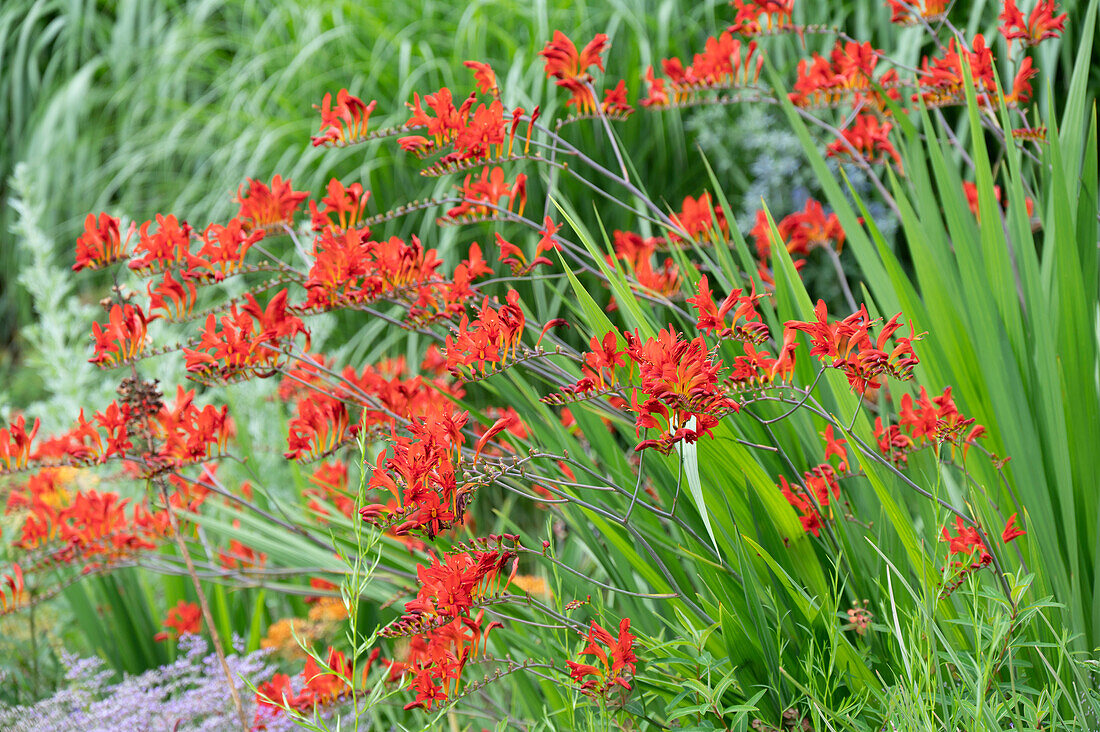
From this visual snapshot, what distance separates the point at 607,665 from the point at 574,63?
0.94 m

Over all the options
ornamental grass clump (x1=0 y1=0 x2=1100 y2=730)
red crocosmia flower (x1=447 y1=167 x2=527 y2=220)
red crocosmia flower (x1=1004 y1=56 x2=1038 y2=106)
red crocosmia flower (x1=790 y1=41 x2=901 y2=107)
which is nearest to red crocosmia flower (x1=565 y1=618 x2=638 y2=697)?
ornamental grass clump (x1=0 y1=0 x2=1100 y2=730)

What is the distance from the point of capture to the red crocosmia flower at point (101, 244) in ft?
4.29

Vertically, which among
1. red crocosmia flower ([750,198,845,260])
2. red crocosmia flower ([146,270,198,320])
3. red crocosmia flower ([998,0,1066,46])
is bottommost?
red crocosmia flower ([750,198,845,260])

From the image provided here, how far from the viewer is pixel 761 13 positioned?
5.17 ft

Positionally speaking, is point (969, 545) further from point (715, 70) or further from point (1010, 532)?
point (715, 70)

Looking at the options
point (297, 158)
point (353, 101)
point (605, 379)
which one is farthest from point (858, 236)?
point (297, 158)

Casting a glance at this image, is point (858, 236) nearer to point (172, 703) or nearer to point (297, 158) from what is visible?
point (172, 703)

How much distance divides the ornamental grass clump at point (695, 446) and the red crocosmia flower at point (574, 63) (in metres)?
0.01

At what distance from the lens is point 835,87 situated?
5.18 feet

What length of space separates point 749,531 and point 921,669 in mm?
262

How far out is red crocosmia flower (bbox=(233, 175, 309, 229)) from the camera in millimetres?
1379

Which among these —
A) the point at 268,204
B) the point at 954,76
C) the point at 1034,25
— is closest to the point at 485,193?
the point at 268,204

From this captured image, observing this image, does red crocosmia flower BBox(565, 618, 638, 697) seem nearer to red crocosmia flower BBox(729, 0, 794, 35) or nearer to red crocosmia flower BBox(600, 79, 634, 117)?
red crocosmia flower BBox(600, 79, 634, 117)

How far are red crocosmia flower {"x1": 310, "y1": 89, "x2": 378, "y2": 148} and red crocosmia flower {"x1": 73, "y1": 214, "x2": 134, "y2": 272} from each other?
34 cm
